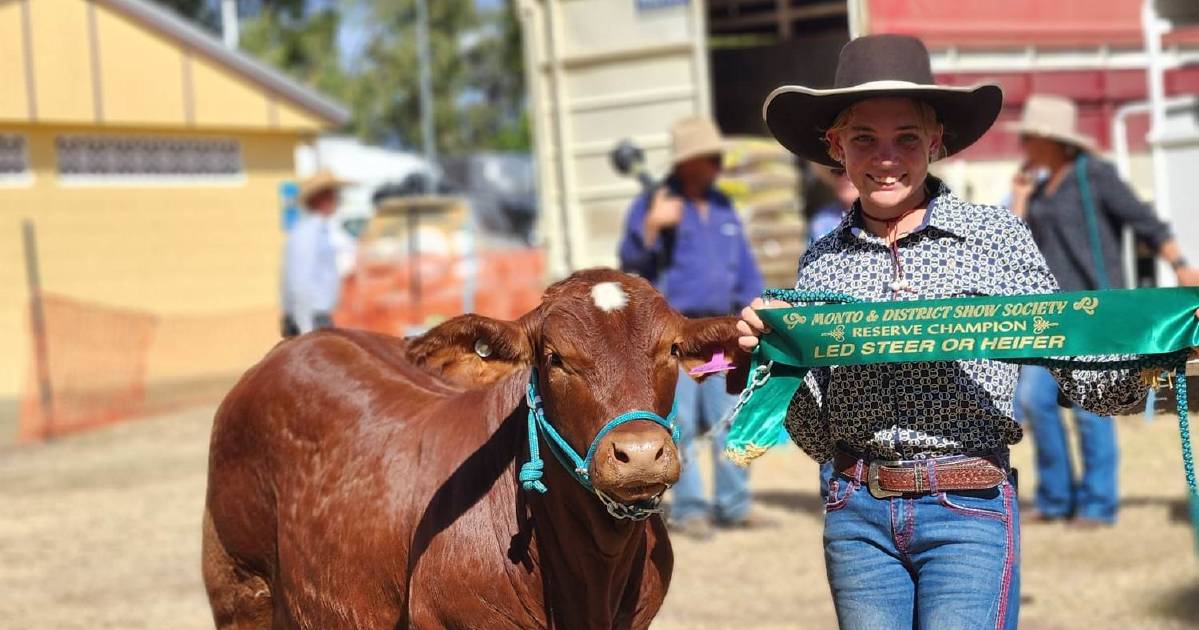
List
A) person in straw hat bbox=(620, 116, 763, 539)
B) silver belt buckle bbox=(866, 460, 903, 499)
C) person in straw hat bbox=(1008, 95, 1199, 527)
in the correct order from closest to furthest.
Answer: silver belt buckle bbox=(866, 460, 903, 499)
person in straw hat bbox=(1008, 95, 1199, 527)
person in straw hat bbox=(620, 116, 763, 539)

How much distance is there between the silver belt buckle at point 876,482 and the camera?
3385 mm

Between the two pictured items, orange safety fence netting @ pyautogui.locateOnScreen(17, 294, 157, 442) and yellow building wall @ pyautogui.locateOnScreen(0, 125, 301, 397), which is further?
yellow building wall @ pyautogui.locateOnScreen(0, 125, 301, 397)

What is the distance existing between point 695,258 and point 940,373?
16.0 feet

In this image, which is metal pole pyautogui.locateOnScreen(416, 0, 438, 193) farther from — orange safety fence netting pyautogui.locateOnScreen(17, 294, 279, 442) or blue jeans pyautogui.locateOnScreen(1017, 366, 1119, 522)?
blue jeans pyautogui.locateOnScreen(1017, 366, 1119, 522)

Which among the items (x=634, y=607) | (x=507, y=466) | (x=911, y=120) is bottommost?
(x=634, y=607)

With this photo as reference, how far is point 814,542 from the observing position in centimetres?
835

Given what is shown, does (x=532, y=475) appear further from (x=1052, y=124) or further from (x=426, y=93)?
(x=426, y=93)

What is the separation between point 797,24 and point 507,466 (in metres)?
11.6

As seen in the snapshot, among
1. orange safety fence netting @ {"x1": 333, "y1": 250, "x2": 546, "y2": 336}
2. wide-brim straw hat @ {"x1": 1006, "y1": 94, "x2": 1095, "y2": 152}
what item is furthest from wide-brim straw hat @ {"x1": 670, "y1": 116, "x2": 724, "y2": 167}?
orange safety fence netting @ {"x1": 333, "y1": 250, "x2": 546, "y2": 336}

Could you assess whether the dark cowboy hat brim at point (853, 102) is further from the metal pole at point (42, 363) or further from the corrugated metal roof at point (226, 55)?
the corrugated metal roof at point (226, 55)

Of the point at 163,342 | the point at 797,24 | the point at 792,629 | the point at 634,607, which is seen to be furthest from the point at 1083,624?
the point at 163,342

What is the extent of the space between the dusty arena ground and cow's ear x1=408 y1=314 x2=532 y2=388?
3298mm

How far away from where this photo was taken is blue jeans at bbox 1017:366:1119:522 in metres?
8.02

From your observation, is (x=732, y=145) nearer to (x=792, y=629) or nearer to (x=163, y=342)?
(x=792, y=629)
